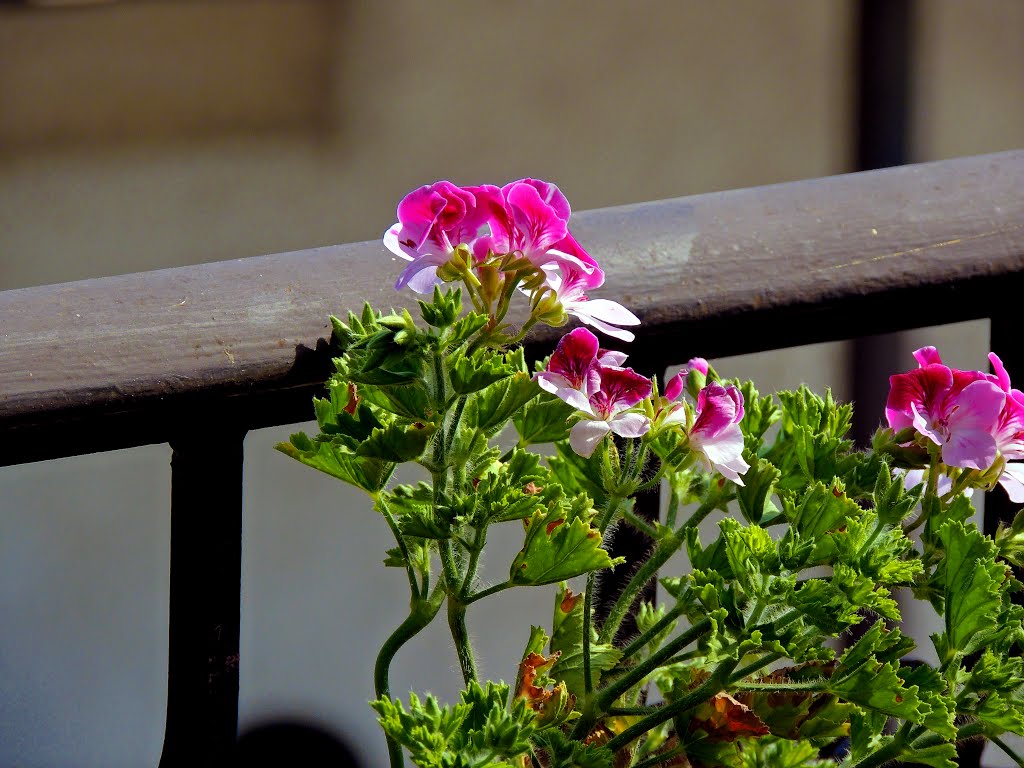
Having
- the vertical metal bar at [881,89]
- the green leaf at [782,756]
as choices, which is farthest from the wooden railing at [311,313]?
the vertical metal bar at [881,89]

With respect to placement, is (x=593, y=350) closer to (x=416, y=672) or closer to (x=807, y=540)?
(x=807, y=540)

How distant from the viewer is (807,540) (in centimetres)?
48

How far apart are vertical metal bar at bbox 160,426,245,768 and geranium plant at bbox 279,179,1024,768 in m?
0.06

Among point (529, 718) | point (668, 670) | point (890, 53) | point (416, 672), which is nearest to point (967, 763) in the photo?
point (668, 670)

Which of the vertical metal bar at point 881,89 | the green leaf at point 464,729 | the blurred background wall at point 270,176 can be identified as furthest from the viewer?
the vertical metal bar at point 881,89

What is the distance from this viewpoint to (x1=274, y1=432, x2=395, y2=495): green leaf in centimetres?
51

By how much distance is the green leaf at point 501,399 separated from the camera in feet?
1.63

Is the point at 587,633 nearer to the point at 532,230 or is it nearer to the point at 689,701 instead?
the point at 689,701

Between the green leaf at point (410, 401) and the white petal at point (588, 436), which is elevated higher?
the green leaf at point (410, 401)

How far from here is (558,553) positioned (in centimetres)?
50

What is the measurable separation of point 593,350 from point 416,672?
8.94 ft

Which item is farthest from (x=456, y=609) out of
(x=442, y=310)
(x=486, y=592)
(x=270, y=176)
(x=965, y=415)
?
(x=270, y=176)

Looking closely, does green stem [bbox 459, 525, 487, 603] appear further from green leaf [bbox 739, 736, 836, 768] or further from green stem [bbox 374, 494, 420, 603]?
green leaf [bbox 739, 736, 836, 768]

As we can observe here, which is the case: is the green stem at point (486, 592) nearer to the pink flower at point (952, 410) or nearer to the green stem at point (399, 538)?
the green stem at point (399, 538)
